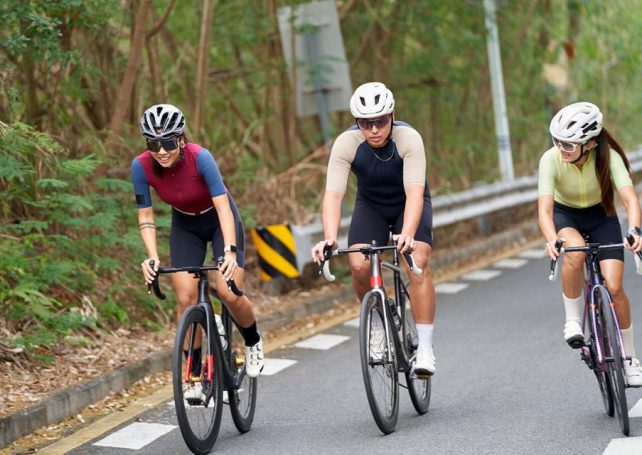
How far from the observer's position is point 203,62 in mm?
13531

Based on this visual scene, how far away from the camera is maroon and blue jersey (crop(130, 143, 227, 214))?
23.9ft

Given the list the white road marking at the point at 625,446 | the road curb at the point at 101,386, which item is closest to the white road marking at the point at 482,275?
the road curb at the point at 101,386

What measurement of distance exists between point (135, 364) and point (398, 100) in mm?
10477

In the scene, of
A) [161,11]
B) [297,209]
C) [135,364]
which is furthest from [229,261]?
[161,11]

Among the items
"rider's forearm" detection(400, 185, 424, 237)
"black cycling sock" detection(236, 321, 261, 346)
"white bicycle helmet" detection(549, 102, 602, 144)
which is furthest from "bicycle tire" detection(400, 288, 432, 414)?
"white bicycle helmet" detection(549, 102, 602, 144)

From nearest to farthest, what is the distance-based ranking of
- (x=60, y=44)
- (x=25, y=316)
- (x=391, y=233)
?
(x=391, y=233)
(x=25, y=316)
(x=60, y=44)

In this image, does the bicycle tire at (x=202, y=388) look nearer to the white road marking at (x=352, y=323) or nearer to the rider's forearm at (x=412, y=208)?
the rider's forearm at (x=412, y=208)

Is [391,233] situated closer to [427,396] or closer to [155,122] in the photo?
[427,396]

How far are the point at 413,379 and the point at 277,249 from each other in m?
4.92

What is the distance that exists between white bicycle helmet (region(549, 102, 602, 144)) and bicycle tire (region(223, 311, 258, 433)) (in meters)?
2.30

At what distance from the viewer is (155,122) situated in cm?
707

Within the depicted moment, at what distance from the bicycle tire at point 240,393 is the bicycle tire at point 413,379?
983mm

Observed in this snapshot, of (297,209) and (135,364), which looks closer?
(135,364)

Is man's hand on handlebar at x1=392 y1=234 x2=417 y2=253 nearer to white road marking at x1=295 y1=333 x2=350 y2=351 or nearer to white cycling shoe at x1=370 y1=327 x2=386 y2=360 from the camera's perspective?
white cycling shoe at x1=370 y1=327 x2=386 y2=360
